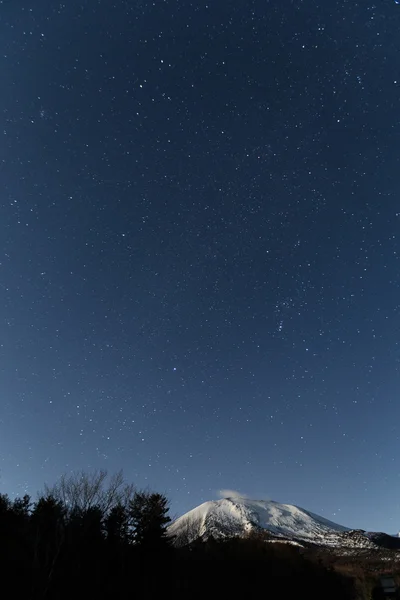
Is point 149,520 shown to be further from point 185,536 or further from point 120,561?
point 185,536

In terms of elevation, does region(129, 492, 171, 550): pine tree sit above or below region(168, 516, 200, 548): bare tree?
above

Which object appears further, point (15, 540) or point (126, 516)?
point (126, 516)

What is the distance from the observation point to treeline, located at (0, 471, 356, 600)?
27.9m

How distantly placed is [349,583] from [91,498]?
1502 inches

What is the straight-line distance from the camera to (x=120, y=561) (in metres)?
33.2

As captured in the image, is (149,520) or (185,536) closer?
(149,520)

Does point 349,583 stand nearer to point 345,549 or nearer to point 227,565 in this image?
point 227,565

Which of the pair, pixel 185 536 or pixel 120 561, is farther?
pixel 185 536

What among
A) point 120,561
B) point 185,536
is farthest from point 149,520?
point 185,536

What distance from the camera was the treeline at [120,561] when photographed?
2792 centimetres

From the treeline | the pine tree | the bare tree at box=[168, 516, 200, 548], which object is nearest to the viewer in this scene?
the treeline

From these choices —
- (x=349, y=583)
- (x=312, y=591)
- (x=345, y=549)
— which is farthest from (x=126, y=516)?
(x=345, y=549)

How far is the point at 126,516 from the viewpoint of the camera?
37.9 metres

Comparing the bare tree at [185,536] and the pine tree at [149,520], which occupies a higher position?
the pine tree at [149,520]
